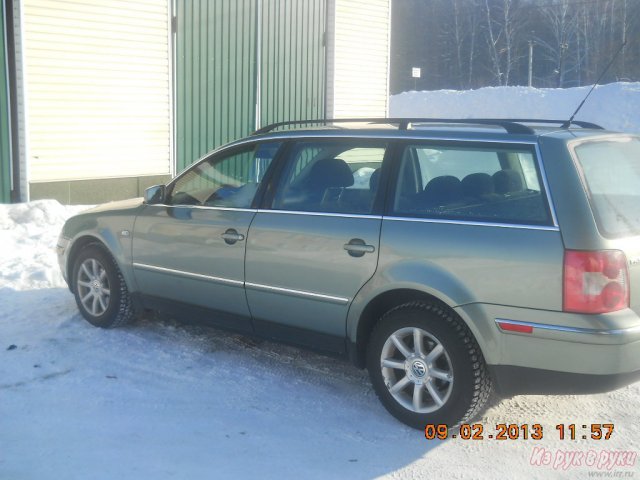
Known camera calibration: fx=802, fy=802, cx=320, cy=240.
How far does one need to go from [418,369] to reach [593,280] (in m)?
1.10

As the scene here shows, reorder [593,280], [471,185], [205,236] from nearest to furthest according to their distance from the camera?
[593,280]
[471,185]
[205,236]

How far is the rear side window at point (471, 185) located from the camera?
13.6 ft

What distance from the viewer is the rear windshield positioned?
13.1 ft

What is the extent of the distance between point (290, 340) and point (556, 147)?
2021mm

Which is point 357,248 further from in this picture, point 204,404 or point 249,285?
point 204,404

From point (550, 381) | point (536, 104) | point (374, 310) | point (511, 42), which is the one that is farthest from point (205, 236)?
point (511, 42)

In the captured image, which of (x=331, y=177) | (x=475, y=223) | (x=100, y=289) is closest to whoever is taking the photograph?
(x=475, y=223)

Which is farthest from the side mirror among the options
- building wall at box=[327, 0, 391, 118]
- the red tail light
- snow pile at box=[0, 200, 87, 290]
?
building wall at box=[327, 0, 391, 118]

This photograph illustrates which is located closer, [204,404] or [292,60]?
[204,404]

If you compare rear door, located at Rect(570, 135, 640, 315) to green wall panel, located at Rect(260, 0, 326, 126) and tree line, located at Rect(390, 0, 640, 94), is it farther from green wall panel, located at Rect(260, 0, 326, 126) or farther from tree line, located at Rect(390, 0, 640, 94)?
tree line, located at Rect(390, 0, 640, 94)

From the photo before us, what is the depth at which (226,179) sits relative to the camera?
227 inches

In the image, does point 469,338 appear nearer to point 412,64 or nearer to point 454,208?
point 454,208

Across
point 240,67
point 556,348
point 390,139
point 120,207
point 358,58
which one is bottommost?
point 556,348

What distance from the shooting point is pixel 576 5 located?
55250mm
